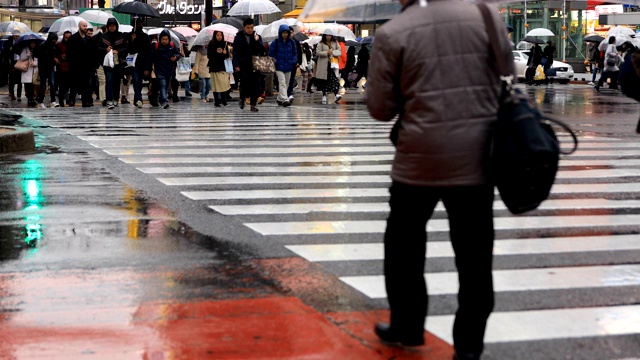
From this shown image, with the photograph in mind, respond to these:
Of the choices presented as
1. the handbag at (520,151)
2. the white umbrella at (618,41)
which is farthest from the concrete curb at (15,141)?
the white umbrella at (618,41)

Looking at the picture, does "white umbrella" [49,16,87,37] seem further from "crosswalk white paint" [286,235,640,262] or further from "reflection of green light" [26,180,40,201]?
"crosswalk white paint" [286,235,640,262]

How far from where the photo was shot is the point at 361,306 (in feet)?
19.0

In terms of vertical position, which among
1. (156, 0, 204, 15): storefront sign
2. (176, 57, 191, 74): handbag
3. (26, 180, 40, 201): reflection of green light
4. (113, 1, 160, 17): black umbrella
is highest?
(156, 0, 204, 15): storefront sign

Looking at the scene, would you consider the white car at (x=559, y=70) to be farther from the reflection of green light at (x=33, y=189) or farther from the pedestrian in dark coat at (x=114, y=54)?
the reflection of green light at (x=33, y=189)

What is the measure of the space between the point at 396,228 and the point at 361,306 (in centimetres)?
116

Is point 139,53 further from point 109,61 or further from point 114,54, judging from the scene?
point 109,61

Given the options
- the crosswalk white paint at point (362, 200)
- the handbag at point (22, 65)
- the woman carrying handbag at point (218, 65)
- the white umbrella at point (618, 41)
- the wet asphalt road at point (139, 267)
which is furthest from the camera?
the white umbrella at point (618, 41)

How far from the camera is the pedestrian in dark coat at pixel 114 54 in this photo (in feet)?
80.3

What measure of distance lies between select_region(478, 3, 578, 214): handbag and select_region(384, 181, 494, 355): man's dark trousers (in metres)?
0.15

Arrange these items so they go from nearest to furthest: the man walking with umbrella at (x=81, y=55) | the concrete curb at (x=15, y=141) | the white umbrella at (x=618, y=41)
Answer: the concrete curb at (x=15, y=141)
the man walking with umbrella at (x=81, y=55)
the white umbrella at (x=618, y=41)

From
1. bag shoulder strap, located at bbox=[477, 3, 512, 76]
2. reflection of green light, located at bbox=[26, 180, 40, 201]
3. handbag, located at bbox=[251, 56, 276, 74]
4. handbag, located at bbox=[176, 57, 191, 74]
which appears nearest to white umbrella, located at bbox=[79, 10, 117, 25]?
Result: handbag, located at bbox=[176, 57, 191, 74]

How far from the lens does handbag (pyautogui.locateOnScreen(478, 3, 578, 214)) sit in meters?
4.32

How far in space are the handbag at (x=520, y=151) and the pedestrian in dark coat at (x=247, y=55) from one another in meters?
18.5

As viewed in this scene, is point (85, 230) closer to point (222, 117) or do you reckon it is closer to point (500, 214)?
point (500, 214)
